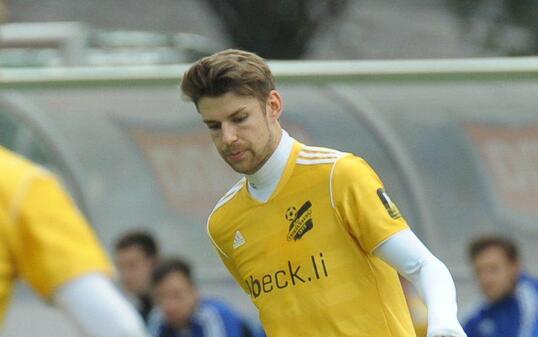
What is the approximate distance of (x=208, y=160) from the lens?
1022 centimetres

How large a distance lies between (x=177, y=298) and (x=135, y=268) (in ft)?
1.56

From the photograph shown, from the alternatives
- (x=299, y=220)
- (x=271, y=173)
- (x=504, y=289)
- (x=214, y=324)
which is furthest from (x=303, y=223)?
(x=214, y=324)

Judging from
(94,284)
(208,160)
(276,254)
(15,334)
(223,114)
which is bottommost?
(94,284)

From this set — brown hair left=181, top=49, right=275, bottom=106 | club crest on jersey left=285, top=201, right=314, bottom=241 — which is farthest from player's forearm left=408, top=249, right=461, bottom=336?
brown hair left=181, top=49, right=275, bottom=106

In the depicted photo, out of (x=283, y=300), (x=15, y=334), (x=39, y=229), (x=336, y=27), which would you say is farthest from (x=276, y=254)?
(x=336, y=27)

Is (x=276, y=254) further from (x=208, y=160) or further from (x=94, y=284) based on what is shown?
(x=208, y=160)

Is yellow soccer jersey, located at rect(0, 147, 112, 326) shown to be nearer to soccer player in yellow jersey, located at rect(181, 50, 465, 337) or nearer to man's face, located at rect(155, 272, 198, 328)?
soccer player in yellow jersey, located at rect(181, 50, 465, 337)

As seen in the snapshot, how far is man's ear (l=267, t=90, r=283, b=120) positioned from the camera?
516 centimetres

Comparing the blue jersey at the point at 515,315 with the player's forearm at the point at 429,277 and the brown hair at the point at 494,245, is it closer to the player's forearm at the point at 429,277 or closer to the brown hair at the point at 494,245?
the brown hair at the point at 494,245

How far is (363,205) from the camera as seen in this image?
4973 millimetres

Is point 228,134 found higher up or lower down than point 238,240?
higher up

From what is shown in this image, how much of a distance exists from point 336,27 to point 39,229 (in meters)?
19.1

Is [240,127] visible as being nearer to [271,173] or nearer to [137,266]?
[271,173]

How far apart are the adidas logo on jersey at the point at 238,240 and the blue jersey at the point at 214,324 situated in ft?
12.5
